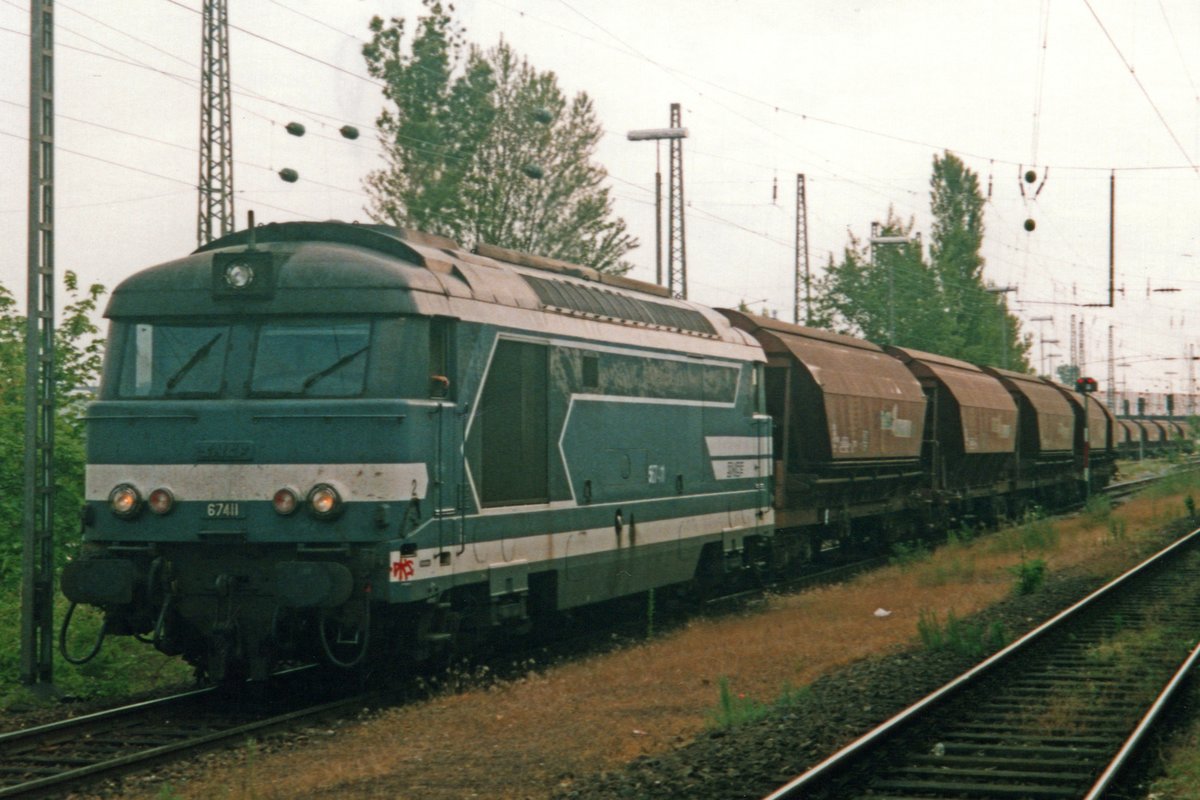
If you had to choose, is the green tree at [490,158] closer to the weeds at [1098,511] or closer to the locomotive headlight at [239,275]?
the weeds at [1098,511]

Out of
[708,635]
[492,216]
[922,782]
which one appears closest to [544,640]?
[708,635]

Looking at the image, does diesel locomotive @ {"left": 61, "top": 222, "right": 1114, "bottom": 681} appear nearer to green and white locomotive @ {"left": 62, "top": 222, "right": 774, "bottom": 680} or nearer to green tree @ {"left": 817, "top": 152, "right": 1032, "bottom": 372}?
green and white locomotive @ {"left": 62, "top": 222, "right": 774, "bottom": 680}

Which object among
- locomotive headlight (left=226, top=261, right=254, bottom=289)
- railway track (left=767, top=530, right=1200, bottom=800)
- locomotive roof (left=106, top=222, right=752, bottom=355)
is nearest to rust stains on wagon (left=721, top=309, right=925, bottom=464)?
railway track (left=767, top=530, right=1200, bottom=800)

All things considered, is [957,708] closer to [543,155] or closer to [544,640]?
[544,640]

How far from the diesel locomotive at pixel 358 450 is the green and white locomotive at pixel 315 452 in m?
0.02

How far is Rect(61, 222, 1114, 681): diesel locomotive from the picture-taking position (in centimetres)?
1052

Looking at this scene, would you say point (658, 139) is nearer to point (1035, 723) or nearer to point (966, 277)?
point (1035, 723)

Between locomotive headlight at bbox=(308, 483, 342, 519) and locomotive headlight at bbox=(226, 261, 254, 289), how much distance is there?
171 cm

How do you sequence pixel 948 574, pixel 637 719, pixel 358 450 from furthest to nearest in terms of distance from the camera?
pixel 948 574 < pixel 637 719 < pixel 358 450

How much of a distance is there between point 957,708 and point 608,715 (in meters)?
2.59

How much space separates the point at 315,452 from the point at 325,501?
1.24ft

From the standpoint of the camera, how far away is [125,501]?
10.9m

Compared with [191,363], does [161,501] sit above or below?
below

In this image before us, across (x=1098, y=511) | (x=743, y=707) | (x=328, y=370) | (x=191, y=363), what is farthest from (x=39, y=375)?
(x=1098, y=511)
